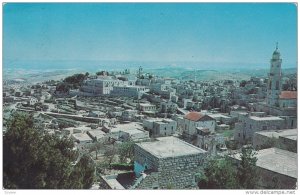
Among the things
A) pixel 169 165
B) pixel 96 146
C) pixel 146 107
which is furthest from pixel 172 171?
pixel 146 107

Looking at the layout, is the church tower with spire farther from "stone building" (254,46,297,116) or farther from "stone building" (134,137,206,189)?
"stone building" (134,137,206,189)

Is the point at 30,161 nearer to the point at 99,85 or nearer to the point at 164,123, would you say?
the point at 164,123

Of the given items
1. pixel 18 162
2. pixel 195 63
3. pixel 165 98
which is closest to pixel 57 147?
pixel 18 162

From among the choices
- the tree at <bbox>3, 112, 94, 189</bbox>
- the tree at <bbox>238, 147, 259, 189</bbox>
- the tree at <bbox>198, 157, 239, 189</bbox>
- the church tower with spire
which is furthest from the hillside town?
the tree at <bbox>198, 157, 239, 189</bbox>

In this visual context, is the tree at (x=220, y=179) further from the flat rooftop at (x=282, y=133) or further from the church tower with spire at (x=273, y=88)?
the church tower with spire at (x=273, y=88)

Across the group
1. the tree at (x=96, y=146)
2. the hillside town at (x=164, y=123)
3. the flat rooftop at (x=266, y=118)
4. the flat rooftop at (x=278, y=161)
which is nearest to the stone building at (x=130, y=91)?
the hillside town at (x=164, y=123)

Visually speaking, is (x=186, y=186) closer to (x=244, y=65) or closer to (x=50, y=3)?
(x=244, y=65)

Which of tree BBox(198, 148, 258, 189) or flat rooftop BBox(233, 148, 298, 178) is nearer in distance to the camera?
tree BBox(198, 148, 258, 189)
